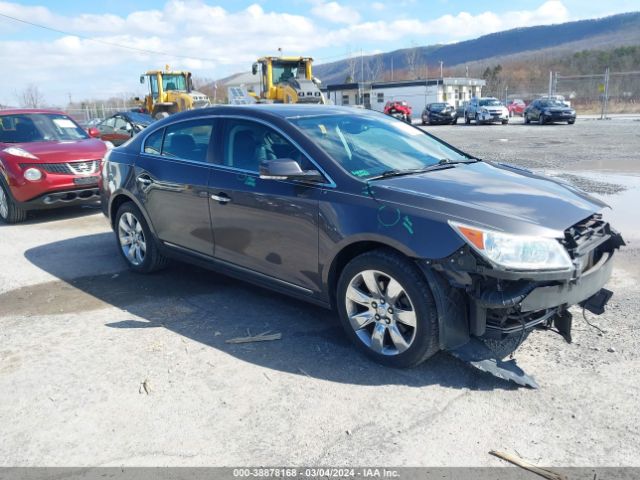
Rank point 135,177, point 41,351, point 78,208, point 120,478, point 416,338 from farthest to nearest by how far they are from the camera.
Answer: point 78,208
point 135,177
point 41,351
point 416,338
point 120,478

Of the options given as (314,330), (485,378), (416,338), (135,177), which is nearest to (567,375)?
(485,378)

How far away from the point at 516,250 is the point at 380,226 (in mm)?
819

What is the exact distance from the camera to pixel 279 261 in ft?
13.7

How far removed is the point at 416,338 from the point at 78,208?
8.20 metres

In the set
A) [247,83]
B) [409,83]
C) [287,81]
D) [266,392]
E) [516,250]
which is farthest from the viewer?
[409,83]

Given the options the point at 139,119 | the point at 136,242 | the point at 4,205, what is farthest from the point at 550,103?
the point at 136,242

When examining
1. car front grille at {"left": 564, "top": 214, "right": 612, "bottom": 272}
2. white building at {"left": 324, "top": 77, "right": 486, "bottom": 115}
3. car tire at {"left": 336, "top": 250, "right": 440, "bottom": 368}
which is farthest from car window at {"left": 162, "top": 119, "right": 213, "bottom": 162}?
white building at {"left": 324, "top": 77, "right": 486, "bottom": 115}

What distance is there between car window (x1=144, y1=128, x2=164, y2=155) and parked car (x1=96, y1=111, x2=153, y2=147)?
40.6ft

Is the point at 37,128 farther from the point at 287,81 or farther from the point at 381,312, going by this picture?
the point at 287,81

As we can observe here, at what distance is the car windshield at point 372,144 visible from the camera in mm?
4008

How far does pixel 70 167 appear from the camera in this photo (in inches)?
332

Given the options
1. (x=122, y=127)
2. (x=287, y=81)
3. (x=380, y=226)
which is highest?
(x=287, y=81)

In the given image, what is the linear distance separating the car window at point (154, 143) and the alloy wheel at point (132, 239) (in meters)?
0.74

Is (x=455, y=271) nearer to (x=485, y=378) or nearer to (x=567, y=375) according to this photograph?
(x=485, y=378)
